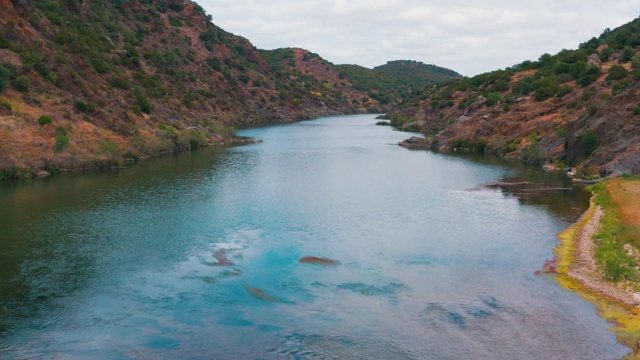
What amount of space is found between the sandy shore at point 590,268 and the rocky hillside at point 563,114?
55.6 ft

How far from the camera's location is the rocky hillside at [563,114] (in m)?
55.9

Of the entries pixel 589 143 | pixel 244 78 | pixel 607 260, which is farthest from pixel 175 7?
pixel 607 260

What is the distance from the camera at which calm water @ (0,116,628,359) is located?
67.4 feet

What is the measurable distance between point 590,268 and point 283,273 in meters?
14.8

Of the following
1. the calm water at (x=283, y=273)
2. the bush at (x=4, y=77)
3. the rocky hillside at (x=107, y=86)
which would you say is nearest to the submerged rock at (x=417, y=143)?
the rocky hillside at (x=107, y=86)

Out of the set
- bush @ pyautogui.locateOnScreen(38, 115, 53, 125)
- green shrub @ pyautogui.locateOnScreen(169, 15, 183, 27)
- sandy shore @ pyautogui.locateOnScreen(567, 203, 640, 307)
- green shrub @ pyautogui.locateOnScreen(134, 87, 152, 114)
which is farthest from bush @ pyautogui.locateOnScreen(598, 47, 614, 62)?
green shrub @ pyautogui.locateOnScreen(169, 15, 183, 27)

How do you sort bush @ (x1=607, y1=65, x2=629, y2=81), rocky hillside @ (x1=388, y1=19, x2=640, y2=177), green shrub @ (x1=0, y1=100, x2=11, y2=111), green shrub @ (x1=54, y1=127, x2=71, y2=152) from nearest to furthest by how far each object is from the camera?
1. green shrub @ (x1=0, y1=100, x2=11, y2=111)
2. green shrub @ (x1=54, y1=127, x2=71, y2=152)
3. rocky hillside @ (x1=388, y1=19, x2=640, y2=177)
4. bush @ (x1=607, y1=65, x2=629, y2=81)

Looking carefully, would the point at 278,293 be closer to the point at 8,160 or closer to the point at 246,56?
the point at 8,160

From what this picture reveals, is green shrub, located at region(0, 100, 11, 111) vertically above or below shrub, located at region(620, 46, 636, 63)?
below

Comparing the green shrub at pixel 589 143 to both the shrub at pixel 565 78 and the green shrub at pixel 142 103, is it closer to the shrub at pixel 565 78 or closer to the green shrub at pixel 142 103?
the shrub at pixel 565 78

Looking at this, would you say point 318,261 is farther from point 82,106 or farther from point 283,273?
point 82,106

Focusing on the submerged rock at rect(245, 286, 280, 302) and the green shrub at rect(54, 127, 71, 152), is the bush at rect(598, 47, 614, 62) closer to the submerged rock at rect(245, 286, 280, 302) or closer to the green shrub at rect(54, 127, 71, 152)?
the green shrub at rect(54, 127, 71, 152)

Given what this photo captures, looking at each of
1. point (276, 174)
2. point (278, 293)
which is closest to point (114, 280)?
point (278, 293)

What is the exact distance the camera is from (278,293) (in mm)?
25344
